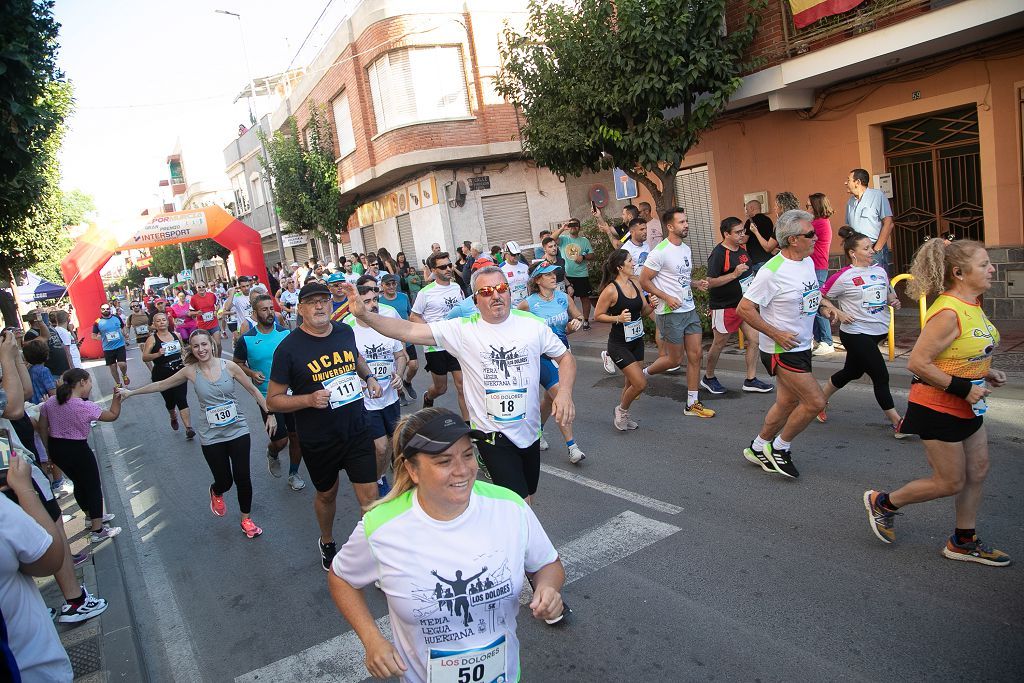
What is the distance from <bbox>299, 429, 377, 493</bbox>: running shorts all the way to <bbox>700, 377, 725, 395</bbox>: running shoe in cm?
461

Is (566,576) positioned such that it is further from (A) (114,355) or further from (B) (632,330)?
(A) (114,355)

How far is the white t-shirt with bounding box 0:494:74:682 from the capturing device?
2730mm

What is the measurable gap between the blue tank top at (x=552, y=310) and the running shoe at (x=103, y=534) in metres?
4.31

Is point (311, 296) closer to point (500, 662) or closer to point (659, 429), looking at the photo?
point (500, 662)

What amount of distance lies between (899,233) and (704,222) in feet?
15.5

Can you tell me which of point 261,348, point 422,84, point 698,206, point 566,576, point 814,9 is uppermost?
point 422,84

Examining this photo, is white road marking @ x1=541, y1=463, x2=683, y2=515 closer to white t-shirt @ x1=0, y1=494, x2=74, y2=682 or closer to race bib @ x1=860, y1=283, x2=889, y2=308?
race bib @ x1=860, y1=283, x2=889, y2=308

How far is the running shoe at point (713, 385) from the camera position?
8398 millimetres

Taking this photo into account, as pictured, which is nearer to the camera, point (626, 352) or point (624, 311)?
point (624, 311)

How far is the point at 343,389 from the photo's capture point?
5.13 m

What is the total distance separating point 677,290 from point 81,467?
5878 millimetres

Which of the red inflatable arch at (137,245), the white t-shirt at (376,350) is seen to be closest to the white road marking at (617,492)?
the white t-shirt at (376,350)

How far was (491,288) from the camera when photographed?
424cm

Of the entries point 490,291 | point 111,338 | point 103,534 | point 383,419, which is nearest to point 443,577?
point 490,291
